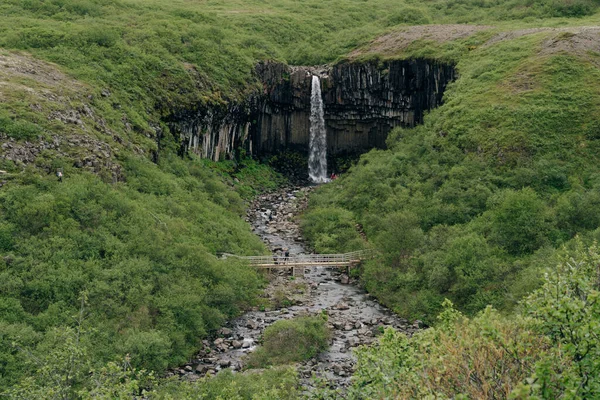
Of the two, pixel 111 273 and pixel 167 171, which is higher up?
pixel 167 171

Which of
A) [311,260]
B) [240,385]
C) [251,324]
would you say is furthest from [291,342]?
[311,260]

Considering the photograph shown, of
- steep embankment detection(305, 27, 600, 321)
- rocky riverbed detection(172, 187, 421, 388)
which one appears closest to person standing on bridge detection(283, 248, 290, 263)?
rocky riverbed detection(172, 187, 421, 388)

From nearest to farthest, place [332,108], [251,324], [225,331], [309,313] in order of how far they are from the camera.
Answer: [225,331] < [251,324] < [309,313] < [332,108]

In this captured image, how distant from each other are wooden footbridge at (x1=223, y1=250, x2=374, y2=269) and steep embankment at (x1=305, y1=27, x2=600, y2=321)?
152cm

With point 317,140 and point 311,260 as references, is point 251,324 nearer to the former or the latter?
point 311,260

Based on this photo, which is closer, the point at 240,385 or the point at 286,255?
the point at 240,385

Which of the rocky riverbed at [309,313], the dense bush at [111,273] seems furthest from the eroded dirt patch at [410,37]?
the dense bush at [111,273]

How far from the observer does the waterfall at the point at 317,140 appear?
70812 millimetres

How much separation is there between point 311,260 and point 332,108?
3120cm

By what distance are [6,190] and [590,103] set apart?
145 ft

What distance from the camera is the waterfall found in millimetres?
70812

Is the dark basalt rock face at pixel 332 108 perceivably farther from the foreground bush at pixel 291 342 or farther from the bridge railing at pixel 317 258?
the foreground bush at pixel 291 342

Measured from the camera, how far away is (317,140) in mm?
71812

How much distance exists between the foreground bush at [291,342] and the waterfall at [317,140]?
128ft
